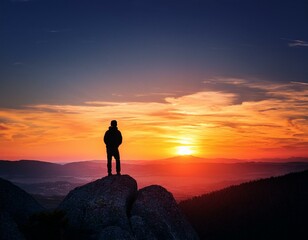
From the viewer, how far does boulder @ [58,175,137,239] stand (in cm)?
2745

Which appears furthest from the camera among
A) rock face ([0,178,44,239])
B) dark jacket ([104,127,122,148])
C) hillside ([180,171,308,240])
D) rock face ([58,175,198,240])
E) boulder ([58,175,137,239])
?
hillside ([180,171,308,240])

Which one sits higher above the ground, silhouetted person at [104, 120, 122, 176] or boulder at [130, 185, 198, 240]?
silhouetted person at [104, 120, 122, 176]

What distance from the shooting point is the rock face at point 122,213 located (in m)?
27.1

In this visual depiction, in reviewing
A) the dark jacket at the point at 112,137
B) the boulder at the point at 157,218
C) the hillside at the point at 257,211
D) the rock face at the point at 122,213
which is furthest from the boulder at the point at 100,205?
the hillside at the point at 257,211

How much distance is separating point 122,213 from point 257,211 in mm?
31102

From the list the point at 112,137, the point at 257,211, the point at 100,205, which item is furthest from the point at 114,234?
→ the point at 257,211

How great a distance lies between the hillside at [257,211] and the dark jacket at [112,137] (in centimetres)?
2275

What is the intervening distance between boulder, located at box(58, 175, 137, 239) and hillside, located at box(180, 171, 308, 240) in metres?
22.3

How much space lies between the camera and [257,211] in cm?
5409

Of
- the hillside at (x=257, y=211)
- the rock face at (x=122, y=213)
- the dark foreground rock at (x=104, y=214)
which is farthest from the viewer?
the hillside at (x=257, y=211)

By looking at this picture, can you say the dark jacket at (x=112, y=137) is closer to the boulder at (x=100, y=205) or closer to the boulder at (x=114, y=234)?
the boulder at (x=100, y=205)

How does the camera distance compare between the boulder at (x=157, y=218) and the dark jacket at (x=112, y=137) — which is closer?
the boulder at (x=157, y=218)

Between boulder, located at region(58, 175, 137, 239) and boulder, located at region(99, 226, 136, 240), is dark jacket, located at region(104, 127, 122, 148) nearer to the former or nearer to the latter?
boulder, located at region(58, 175, 137, 239)

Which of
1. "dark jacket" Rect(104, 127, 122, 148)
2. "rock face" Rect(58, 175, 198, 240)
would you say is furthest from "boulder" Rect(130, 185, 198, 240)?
"dark jacket" Rect(104, 127, 122, 148)
